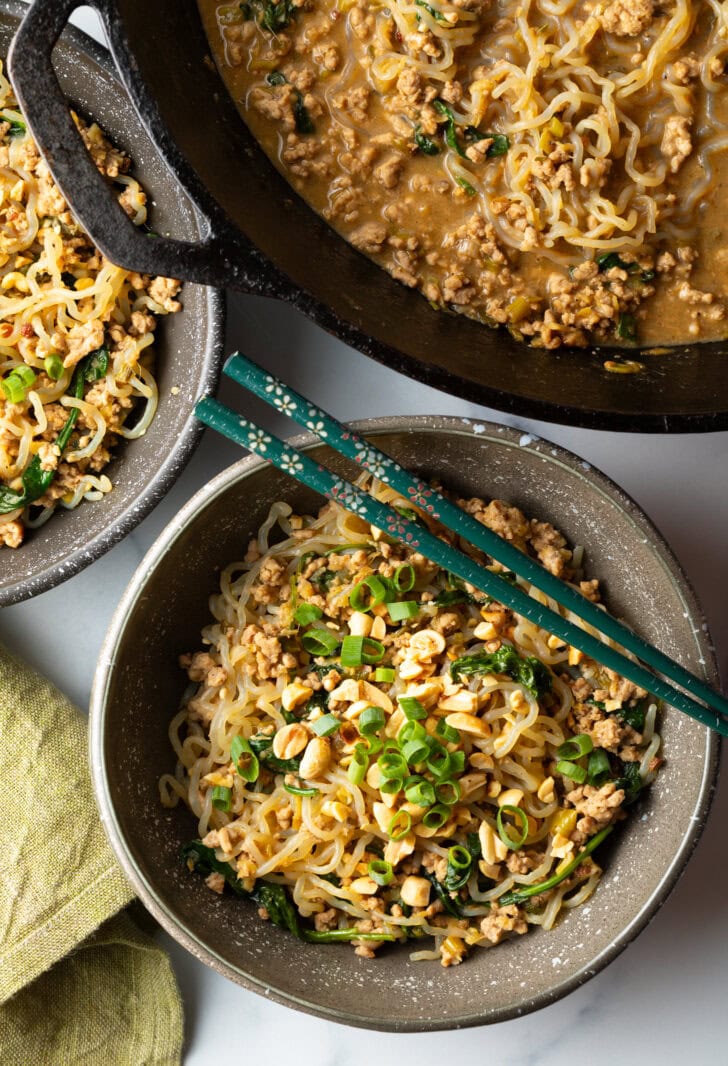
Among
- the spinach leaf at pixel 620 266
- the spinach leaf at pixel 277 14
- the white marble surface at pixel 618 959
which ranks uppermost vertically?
the spinach leaf at pixel 277 14

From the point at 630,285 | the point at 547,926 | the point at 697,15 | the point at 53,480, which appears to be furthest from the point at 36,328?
the point at 547,926

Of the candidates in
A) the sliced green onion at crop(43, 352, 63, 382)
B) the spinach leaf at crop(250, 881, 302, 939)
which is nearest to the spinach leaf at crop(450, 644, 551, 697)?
the spinach leaf at crop(250, 881, 302, 939)

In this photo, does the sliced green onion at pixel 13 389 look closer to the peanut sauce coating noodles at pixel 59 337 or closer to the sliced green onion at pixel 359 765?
the peanut sauce coating noodles at pixel 59 337

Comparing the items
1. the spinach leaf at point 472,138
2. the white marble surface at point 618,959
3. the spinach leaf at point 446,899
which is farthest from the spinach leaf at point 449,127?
the spinach leaf at point 446,899

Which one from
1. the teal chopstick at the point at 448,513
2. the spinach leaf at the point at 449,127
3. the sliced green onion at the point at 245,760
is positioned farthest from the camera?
the sliced green onion at the point at 245,760

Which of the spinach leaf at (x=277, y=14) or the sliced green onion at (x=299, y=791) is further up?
the spinach leaf at (x=277, y=14)

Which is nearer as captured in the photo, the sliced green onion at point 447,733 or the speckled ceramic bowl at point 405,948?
the speckled ceramic bowl at point 405,948
